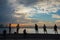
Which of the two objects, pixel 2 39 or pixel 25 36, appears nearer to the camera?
pixel 2 39

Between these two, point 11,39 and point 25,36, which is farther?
point 25,36

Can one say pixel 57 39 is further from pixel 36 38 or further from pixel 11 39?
pixel 11 39

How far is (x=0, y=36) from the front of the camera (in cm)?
5522

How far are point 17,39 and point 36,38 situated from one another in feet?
15.8

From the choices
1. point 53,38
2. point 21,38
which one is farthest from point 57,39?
point 21,38

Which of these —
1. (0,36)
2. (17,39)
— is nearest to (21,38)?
(17,39)

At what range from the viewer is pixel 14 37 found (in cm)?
5450

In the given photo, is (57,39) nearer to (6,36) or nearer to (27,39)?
(27,39)

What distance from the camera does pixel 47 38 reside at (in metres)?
53.9

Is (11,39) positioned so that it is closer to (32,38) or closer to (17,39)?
(17,39)

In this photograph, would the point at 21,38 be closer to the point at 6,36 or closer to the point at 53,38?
the point at 6,36

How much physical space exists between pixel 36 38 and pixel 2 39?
27.1 feet

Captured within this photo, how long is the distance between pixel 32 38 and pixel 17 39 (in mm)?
3903

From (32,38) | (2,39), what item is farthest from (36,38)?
(2,39)
